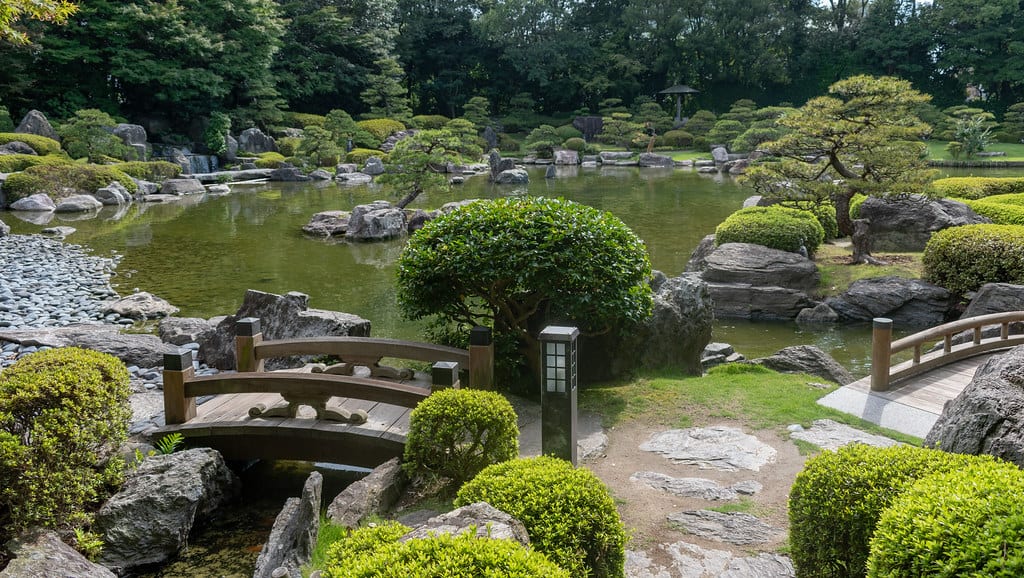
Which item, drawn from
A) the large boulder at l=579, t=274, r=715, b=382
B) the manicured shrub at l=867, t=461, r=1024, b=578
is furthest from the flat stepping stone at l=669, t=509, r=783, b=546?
the large boulder at l=579, t=274, r=715, b=382

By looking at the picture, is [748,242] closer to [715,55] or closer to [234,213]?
[234,213]

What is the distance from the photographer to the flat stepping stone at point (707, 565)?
3.75m

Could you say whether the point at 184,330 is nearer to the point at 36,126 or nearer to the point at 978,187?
the point at 978,187

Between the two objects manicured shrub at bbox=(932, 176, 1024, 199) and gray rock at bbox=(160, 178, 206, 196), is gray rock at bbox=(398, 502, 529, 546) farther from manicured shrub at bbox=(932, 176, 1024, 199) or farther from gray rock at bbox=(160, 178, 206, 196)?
gray rock at bbox=(160, 178, 206, 196)

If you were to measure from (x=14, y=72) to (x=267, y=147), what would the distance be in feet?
32.8

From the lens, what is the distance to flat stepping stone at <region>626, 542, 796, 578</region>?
3.75m

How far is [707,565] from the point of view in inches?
151

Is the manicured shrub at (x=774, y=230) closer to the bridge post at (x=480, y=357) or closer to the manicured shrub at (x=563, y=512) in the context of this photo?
the bridge post at (x=480, y=357)

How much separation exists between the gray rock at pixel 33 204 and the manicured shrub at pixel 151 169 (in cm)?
438

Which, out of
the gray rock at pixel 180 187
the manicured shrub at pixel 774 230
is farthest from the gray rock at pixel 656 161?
Answer: the manicured shrub at pixel 774 230

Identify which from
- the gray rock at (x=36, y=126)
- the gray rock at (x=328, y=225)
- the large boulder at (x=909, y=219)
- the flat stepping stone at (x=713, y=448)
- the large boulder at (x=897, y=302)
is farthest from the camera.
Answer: the gray rock at (x=36, y=126)

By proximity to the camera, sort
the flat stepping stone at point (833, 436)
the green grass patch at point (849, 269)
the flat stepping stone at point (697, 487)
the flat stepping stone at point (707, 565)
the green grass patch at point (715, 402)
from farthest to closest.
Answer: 1. the green grass patch at point (849, 269)
2. the green grass patch at point (715, 402)
3. the flat stepping stone at point (833, 436)
4. the flat stepping stone at point (697, 487)
5. the flat stepping stone at point (707, 565)

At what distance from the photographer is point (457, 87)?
48.2 meters

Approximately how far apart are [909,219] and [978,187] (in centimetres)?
381
